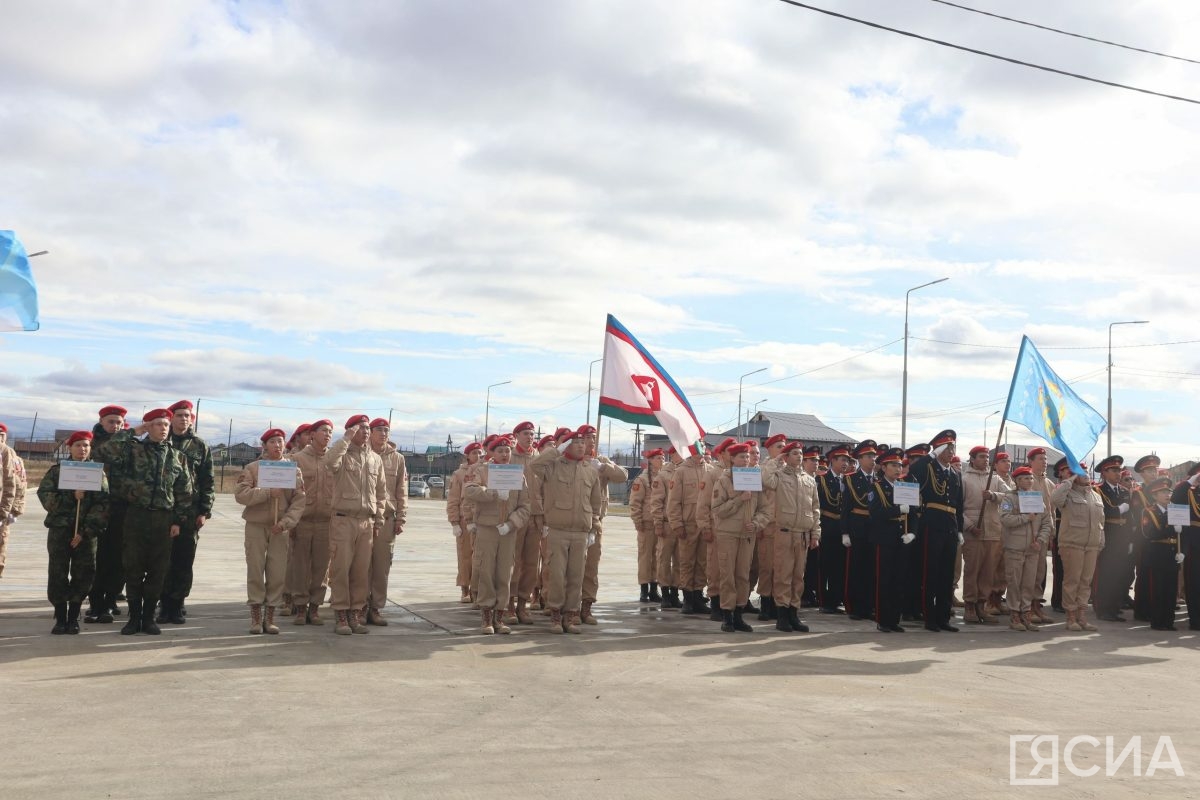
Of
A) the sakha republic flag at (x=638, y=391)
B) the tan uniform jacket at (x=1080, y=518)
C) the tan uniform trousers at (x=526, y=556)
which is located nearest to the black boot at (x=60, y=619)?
the tan uniform trousers at (x=526, y=556)

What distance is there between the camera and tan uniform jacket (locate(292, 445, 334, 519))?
9.95 m

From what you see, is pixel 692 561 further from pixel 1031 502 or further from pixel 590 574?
pixel 1031 502

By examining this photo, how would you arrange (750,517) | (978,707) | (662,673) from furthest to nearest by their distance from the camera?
(750,517), (662,673), (978,707)

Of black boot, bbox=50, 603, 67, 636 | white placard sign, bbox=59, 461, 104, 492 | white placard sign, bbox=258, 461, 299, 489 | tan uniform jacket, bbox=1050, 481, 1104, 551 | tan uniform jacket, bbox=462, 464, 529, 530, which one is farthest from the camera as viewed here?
tan uniform jacket, bbox=1050, 481, 1104, 551

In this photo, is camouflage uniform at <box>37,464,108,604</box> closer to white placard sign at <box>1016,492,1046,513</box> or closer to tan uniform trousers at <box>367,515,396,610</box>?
tan uniform trousers at <box>367,515,396,610</box>

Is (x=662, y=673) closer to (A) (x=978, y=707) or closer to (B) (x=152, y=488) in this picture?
(A) (x=978, y=707)

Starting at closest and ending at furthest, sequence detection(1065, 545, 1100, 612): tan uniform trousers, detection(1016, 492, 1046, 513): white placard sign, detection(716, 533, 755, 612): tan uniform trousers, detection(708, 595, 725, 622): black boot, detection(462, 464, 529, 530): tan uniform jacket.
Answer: detection(462, 464, 529, 530): tan uniform jacket → detection(716, 533, 755, 612): tan uniform trousers → detection(708, 595, 725, 622): black boot → detection(1016, 492, 1046, 513): white placard sign → detection(1065, 545, 1100, 612): tan uniform trousers

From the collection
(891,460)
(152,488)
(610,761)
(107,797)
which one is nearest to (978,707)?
(610,761)

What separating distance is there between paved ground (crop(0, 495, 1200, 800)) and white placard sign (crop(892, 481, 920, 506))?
1.49m

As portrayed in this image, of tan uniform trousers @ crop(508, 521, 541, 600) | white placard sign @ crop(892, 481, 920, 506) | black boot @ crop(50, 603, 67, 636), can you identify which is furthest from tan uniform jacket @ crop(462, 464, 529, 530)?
white placard sign @ crop(892, 481, 920, 506)

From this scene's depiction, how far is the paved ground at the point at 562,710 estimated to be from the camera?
500 centimetres

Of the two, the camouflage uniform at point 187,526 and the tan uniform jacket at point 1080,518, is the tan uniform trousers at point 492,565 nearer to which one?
the camouflage uniform at point 187,526

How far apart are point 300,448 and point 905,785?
780 cm

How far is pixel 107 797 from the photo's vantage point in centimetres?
451
